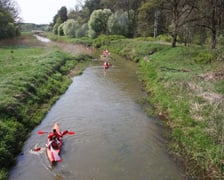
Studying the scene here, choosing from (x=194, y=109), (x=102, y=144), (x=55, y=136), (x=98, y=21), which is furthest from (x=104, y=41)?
(x=55, y=136)

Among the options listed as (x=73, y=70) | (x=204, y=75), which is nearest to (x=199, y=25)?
(x=204, y=75)

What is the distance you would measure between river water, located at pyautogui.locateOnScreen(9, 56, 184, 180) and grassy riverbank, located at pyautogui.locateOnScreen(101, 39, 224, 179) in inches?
26.7

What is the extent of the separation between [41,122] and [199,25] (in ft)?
57.7

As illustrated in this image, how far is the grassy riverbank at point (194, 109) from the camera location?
7605 mm

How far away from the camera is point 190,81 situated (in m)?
13.7

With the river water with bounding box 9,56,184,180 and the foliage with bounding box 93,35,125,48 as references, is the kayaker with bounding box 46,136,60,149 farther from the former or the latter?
the foliage with bounding box 93,35,125,48

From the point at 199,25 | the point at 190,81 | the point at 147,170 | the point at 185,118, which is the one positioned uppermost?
the point at 199,25

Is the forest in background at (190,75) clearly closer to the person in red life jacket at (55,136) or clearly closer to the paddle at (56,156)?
the paddle at (56,156)

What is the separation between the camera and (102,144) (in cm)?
916

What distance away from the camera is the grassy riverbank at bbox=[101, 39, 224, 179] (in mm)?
7605

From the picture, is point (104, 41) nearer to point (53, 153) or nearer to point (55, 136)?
point (55, 136)

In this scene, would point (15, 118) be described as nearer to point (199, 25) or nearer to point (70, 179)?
point (70, 179)

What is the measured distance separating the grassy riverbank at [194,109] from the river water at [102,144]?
2.22 ft

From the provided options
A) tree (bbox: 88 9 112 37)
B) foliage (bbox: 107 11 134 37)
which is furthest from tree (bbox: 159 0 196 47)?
tree (bbox: 88 9 112 37)
